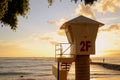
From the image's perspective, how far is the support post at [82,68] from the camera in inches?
839

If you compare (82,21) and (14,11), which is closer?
(14,11)

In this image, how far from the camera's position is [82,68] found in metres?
21.4

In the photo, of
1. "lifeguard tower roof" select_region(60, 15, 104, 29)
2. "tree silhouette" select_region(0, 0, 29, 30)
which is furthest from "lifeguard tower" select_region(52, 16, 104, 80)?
"tree silhouette" select_region(0, 0, 29, 30)

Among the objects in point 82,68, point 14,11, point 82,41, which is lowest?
point 82,68

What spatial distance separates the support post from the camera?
2131 centimetres

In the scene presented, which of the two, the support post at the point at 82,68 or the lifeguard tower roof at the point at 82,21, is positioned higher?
the lifeguard tower roof at the point at 82,21

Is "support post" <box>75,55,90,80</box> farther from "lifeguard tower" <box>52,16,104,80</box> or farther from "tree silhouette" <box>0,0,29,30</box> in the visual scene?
"tree silhouette" <box>0,0,29,30</box>

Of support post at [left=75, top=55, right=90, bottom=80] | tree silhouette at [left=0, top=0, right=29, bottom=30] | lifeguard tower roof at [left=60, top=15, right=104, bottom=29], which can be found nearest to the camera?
tree silhouette at [left=0, top=0, right=29, bottom=30]

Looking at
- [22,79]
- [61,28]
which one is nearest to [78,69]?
[61,28]

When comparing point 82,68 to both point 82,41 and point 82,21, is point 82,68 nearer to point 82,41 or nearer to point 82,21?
point 82,41

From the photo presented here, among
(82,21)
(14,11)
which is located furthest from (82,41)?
(14,11)


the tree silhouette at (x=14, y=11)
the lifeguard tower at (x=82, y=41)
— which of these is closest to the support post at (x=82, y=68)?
the lifeguard tower at (x=82, y=41)

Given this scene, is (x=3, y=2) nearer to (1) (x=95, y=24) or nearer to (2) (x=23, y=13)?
(2) (x=23, y=13)

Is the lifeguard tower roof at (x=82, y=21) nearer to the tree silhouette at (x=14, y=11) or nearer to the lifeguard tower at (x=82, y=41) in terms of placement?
the lifeguard tower at (x=82, y=41)
